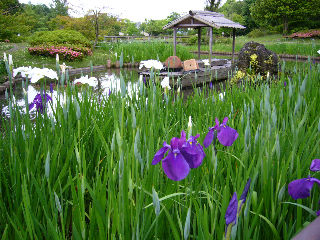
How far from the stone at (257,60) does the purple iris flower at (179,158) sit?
21.1ft

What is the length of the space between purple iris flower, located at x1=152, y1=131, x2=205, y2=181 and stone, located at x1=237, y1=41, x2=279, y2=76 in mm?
6431

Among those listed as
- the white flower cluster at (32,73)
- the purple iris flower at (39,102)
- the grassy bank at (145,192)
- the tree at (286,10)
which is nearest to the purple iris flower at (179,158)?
the grassy bank at (145,192)

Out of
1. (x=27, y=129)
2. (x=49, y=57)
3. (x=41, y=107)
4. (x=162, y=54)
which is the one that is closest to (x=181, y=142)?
(x=27, y=129)

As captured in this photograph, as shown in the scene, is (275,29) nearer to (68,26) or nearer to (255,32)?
(255,32)

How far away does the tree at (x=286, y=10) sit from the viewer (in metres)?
31.3

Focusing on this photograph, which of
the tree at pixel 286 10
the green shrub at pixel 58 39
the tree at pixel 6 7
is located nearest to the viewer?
the tree at pixel 6 7

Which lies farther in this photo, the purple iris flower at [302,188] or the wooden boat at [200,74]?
the wooden boat at [200,74]

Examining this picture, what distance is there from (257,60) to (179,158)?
6614mm

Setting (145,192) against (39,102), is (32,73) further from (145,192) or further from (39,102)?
(145,192)

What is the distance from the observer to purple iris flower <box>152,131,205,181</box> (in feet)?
2.82

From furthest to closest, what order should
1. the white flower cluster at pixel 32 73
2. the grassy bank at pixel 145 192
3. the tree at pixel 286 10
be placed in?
the tree at pixel 286 10 < the white flower cluster at pixel 32 73 < the grassy bank at pixel 145 192

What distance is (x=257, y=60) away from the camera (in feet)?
22.8

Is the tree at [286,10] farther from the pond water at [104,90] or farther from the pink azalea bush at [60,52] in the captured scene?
the pond water at [104,90]

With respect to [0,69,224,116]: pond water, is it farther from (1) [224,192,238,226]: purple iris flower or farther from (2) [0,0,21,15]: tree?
(2) [0,0,21,15]: tree
